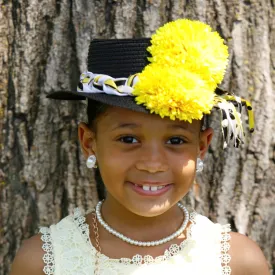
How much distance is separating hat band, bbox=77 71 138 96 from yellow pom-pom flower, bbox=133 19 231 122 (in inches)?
1.5

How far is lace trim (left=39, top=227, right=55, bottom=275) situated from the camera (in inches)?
102

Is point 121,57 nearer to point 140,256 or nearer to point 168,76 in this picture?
point 168,76

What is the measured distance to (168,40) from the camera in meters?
2.38

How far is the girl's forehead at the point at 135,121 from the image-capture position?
240 cm

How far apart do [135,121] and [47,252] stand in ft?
2.13

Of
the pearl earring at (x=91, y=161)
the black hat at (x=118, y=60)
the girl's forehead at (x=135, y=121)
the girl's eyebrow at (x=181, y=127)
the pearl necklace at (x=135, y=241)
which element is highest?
the black hat at (x=118, y=60)

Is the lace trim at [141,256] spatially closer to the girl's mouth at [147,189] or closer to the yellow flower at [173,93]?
the girl's mouth at [147,189]

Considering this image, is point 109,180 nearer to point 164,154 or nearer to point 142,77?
point 164,154

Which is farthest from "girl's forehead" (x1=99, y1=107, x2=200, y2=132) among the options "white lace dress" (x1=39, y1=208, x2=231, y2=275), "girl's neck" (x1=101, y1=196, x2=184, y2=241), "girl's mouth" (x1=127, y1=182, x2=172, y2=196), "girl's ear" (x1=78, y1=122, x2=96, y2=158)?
"white lace dress" (x1=39, y1=208, x2=231, y2=275)

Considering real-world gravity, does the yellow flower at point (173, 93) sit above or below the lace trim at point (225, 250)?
above

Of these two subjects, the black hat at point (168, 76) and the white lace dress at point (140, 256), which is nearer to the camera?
the black hat at point (168, 76)

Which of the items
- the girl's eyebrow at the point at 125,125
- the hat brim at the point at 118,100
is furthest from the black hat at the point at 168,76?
the girl's eyebrow at the point at 125,125

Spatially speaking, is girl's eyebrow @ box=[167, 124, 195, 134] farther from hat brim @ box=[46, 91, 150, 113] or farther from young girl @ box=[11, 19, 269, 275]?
hat brim @ box=[46, 91, 150, 113]

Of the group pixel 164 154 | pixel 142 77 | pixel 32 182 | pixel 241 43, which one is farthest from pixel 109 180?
pixel 241 43
